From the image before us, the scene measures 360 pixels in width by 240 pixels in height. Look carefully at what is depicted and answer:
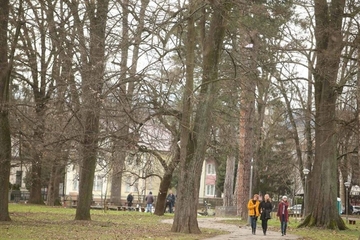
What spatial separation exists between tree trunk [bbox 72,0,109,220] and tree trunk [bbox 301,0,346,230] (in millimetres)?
9930

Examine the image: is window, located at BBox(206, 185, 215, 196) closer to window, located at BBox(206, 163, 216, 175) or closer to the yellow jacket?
window, located at BBox(206, 163, 216, 175)

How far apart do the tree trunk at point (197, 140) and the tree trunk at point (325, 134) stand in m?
5.62

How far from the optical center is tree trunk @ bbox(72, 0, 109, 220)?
76.6 ft

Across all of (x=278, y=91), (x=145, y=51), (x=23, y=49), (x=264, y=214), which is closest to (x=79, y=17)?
(x=145, y=51)

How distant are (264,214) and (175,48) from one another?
7.09 meters

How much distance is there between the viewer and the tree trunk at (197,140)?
87.8ft

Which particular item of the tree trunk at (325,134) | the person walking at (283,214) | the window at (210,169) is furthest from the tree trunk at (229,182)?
the window at (210,169)

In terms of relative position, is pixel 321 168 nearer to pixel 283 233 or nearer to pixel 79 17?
pixel 283 233

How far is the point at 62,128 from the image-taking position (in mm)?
27219

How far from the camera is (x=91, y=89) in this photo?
2323 centimetres

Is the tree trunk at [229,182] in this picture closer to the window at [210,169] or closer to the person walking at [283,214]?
the person walking at [283,214]

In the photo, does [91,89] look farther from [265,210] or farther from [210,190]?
[210,190]

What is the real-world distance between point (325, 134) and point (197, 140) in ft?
29.9

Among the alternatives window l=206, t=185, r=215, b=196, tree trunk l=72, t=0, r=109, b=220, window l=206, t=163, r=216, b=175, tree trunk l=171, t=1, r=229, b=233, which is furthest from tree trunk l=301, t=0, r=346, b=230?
window l=206, t=185, r=215, b=196
